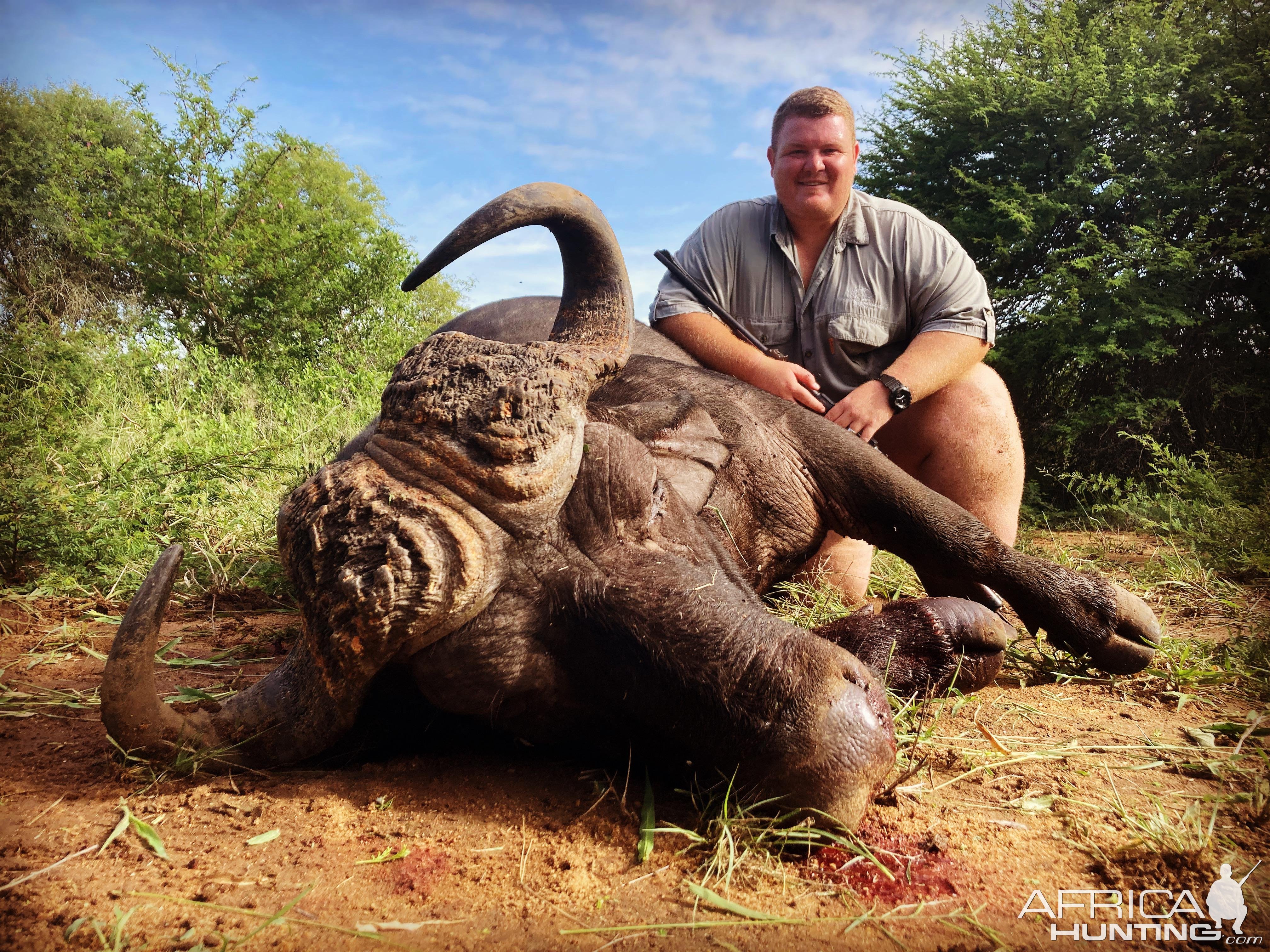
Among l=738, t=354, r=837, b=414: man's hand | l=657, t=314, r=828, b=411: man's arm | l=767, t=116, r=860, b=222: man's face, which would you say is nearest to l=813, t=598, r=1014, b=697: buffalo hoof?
l=657, t=314, r=828, b=411: man's arm

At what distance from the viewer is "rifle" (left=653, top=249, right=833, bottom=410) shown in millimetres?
4312

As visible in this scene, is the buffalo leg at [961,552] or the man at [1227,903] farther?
the buffalo leg at [961,552]

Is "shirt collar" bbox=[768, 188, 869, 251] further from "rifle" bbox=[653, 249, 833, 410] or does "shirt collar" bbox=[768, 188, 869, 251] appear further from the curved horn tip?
the curved horn tip

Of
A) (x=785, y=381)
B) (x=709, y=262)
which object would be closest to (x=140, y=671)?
(x=785, y=381)

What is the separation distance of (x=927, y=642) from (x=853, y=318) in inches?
94.6

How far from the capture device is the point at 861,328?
455 cm

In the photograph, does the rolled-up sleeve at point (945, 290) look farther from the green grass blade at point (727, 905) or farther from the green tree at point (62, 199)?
the green tree at point (62, 199)

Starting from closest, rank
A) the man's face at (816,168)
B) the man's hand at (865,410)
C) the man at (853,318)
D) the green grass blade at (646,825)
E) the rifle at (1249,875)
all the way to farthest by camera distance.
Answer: the rifle at (1249,875), the green grass blade at (646,825), the man's hand at (865,410), the man at (853,318), the man's face at (816,168)

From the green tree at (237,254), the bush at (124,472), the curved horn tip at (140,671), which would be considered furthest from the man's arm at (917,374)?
the green tree at (237,254)

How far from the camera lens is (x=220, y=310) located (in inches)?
563

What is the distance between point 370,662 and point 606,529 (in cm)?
63

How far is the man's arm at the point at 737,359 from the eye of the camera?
3900mm

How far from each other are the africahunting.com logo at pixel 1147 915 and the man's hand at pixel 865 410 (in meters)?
2.46

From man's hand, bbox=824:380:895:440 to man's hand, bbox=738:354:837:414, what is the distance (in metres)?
0.11
